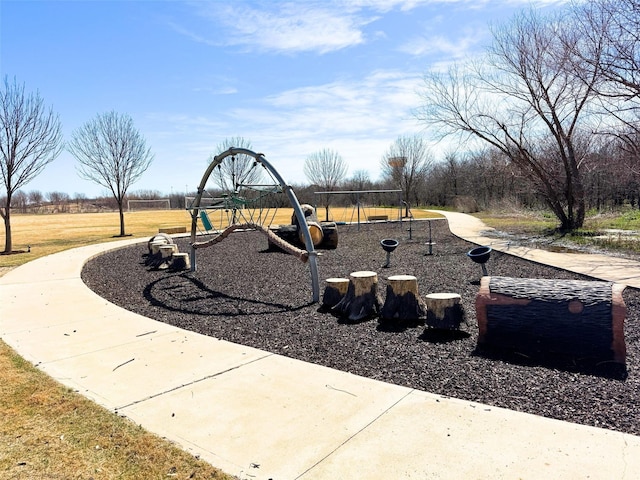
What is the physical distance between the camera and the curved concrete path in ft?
8.55

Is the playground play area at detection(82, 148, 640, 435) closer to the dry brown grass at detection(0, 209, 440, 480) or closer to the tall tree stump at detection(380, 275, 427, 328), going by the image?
the tall tree stump at detection(380, 275, 427, 328)

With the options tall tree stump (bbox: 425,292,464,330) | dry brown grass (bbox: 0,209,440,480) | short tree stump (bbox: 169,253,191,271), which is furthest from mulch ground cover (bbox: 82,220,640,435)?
dry brown grass (bbox: 0,209,440,480)

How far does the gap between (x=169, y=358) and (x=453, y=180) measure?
2245 inches

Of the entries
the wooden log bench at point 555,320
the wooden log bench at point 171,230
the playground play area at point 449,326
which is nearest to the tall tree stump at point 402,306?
the playground play area at point 449,326

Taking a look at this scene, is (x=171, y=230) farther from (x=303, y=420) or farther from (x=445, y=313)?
(x=303, y=420)

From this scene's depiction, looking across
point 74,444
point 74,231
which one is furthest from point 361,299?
point 74,231

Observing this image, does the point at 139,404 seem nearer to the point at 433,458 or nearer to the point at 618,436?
the point at 433,458

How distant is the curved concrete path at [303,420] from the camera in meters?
2.61

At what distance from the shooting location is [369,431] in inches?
119

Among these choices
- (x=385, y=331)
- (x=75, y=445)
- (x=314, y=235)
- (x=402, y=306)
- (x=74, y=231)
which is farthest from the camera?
(x=74, y=231)

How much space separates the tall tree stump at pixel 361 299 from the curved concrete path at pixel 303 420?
5.84 feet

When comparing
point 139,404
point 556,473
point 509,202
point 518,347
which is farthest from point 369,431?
point 509,202

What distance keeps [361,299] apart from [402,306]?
1.98 feet

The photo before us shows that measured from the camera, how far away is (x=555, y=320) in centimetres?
434
